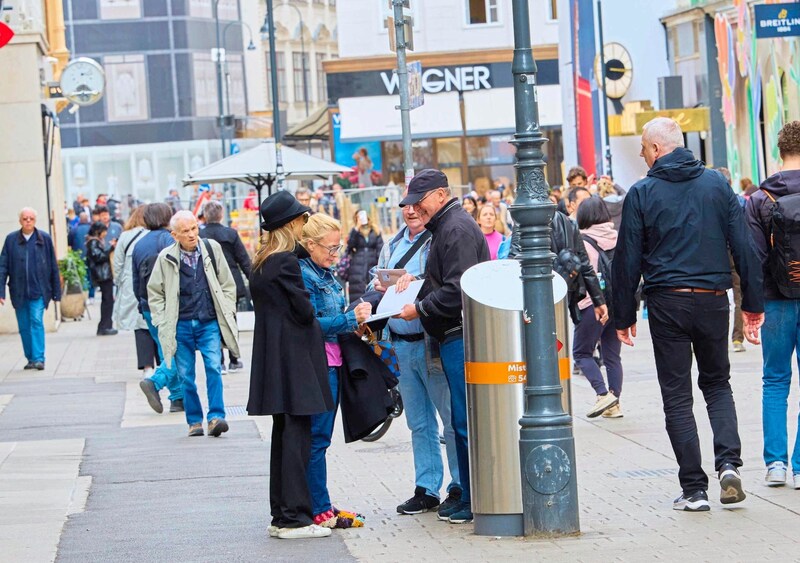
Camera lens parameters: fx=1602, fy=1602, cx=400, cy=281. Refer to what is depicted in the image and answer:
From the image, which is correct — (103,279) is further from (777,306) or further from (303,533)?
(777,306)

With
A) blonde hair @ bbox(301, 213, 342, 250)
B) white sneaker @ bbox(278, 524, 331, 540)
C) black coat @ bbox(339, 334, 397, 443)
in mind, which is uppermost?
blonde hair @ bbox(301, 213, 342, 250)

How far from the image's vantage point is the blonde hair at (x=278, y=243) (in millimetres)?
8055

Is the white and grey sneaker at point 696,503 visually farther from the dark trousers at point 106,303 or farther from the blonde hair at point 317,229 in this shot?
the dark trousers at point 106,303

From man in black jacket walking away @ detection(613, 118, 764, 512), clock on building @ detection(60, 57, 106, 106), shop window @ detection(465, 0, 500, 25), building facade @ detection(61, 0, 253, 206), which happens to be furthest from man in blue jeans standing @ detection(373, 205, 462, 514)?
building facade @ detection(61, 0, 253, 206)

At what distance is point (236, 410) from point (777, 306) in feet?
22.1

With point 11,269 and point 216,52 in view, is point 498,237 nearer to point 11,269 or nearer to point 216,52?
point 11,269

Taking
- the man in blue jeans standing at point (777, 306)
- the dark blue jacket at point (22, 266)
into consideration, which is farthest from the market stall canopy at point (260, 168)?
the man in blue jeans standing at point (777, 306)

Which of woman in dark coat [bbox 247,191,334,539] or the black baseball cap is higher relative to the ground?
the black baseball cap

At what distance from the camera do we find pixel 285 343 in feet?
26.3

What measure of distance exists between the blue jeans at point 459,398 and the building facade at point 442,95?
1686 inches

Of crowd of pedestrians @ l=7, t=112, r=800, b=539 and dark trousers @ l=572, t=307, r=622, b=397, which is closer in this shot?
crowd of pedestrians @ l=7, t=112, r=800, b=539

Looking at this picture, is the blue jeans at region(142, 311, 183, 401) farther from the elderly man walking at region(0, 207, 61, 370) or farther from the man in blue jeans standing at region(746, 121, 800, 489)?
the man in blue jeans standing at region(746, 121, 800, 489)

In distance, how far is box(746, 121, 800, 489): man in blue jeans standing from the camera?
28.5ft

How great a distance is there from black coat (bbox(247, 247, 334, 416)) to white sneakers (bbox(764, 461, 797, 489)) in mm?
2524
